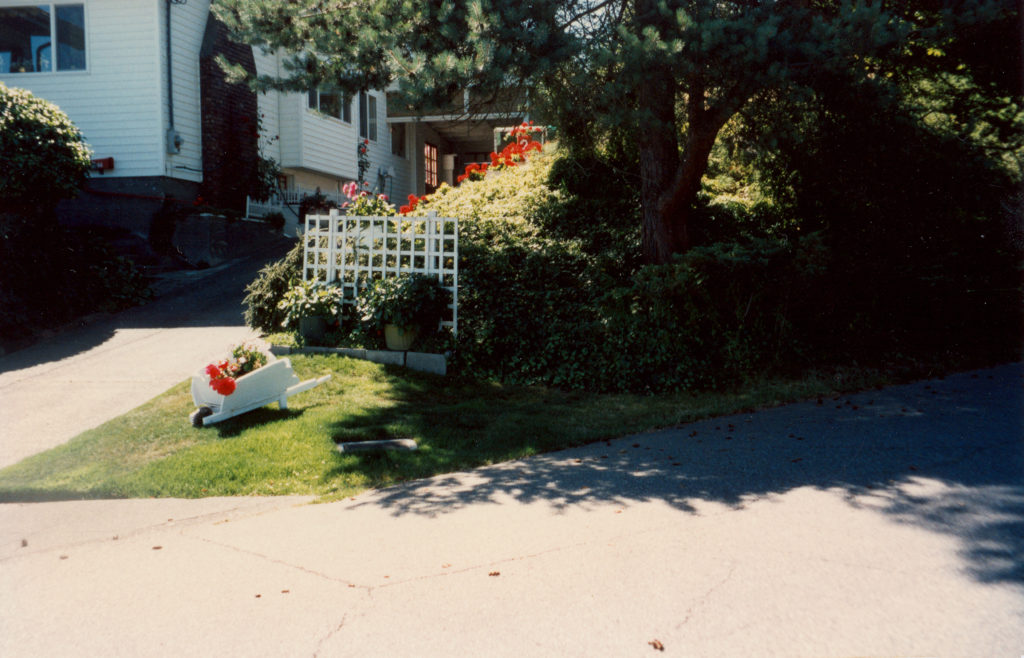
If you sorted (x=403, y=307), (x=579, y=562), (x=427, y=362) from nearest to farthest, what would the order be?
(x=579, y=562)
(x=403, y=307)
(x=427, y=362)

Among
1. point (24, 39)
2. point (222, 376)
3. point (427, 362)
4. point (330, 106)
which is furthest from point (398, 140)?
point (222, 376)

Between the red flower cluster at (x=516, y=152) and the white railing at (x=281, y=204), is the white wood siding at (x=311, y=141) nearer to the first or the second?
the white railing at (x=281, y=204)

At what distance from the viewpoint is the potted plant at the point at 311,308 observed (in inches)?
372

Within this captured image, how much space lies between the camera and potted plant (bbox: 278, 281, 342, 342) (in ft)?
31.0

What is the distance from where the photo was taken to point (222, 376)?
7.07m

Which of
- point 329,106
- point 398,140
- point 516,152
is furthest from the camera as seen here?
point 398,140

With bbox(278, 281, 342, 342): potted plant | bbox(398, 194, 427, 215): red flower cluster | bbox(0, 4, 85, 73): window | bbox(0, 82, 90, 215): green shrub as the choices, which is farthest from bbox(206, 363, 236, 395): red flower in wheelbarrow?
bbox(0, 4, 85, 73): window

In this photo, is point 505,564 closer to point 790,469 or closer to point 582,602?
point 582,602

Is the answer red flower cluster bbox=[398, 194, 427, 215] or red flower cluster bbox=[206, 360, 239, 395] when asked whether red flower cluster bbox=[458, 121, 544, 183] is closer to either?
red flower cluster bbox=[398, 194, 427, 215]

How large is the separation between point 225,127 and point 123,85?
2.37 metres

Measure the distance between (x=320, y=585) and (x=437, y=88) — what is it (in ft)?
16.1

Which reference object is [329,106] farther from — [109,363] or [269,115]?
[109,363]

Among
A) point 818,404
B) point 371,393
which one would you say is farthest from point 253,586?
point 818,404

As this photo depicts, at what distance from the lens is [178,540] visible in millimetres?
4664
